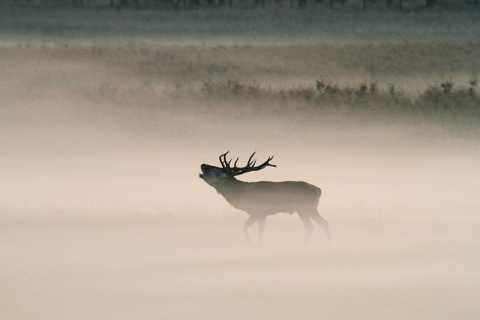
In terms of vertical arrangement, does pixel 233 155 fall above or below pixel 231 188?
above

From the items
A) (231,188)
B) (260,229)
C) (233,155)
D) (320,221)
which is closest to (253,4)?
(233,155)

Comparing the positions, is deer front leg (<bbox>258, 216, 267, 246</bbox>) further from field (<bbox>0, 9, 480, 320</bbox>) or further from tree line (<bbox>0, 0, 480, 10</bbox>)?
tree line (<bbox>0, 0, 480, 10</bbox>)

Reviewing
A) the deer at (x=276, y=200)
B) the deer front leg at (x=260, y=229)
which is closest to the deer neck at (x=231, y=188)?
the deer at (x=276, y=200)

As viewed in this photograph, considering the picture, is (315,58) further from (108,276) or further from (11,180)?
(108,276)

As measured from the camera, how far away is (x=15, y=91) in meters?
34.8

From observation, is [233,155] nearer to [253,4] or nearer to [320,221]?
[320,221]

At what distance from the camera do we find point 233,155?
2702 centimetres

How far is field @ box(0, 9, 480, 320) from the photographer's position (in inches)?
A: 573

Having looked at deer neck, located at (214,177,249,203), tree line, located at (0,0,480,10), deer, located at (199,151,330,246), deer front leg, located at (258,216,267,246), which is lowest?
deer front leg, located at (258,216,267,246)

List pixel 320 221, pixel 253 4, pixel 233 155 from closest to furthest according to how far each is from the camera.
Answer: pixel 320 221 < pixel 233 155 < pixel 253 4

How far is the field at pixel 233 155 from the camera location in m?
14.6

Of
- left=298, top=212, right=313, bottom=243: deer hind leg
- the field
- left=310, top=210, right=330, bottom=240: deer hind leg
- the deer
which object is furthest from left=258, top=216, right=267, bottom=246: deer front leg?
left=310, top=210, right=330, bottom=240: deer hind leg

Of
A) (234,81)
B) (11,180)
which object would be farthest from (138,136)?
(11,180)

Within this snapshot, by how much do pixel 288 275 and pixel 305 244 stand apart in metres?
1.51
